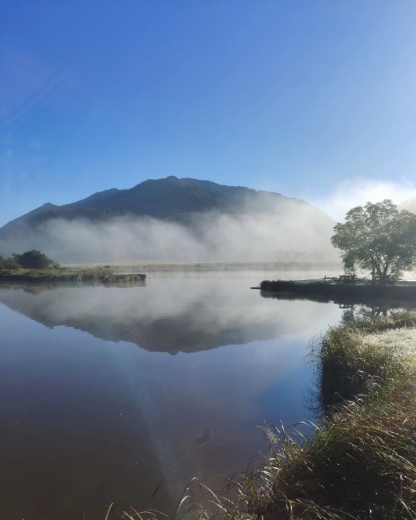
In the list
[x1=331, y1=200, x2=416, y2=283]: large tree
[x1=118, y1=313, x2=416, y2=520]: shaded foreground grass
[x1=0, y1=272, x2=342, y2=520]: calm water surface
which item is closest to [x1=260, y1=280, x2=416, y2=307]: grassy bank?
[x1=331, y1=200, x2=416, y2=283]: large tree

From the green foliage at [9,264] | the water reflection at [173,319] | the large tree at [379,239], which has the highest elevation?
the large tree at [379,239]

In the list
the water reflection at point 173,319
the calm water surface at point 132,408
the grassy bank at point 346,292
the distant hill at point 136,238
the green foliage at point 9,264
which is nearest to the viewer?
the calm water surface at point 132,408

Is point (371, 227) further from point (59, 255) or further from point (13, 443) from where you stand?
point (59, 255)

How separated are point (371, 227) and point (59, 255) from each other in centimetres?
14776

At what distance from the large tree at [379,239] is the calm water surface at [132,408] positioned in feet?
64.2

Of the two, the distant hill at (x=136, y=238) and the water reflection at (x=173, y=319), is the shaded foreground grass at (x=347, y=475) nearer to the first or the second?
the water reflection at (x=173, y=319)

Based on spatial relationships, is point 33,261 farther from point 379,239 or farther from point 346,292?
point 379,239

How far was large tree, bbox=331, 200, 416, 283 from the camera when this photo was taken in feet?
105

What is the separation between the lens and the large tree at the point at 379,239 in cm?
3212

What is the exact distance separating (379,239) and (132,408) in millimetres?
30746

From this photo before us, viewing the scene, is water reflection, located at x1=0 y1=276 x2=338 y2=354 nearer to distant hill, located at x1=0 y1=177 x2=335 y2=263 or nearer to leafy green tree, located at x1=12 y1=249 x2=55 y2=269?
leafy green tree, located at x1=12 y1=249 x2=55 y2=269

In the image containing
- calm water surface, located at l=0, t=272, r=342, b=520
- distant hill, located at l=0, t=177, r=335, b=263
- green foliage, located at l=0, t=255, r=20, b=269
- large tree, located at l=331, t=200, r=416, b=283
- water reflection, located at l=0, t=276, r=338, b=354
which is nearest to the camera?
calm water surface, located at l=0, t=272, r=342, b=520

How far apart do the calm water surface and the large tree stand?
19576 mm

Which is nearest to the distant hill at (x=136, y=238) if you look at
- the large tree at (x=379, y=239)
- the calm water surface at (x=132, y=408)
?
the large tree at (x=379, y=239)
